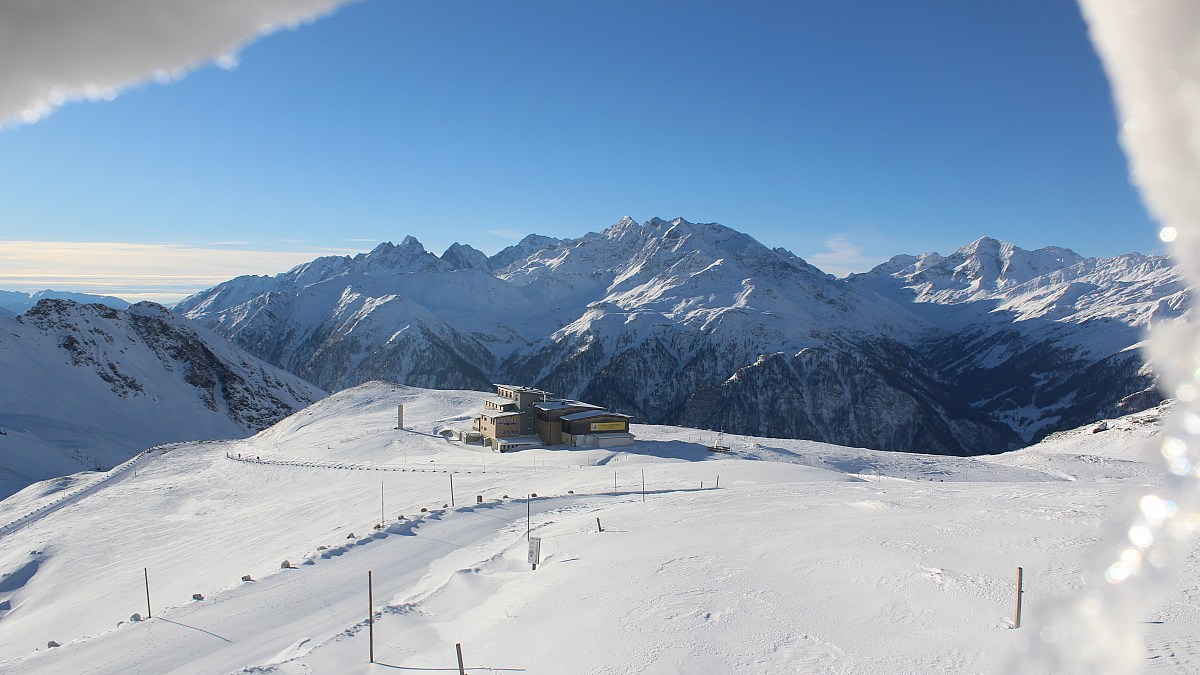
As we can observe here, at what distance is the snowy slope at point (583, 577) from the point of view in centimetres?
1184

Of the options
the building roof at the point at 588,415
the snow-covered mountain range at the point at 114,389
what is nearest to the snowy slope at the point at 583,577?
the building roof at the point at 588,415

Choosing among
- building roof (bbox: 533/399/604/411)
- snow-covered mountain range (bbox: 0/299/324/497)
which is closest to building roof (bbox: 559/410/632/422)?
building roof (bbox: 533/399/604/411)

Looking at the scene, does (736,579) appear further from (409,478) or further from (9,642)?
(409,478)

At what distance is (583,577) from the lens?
17.1 meters

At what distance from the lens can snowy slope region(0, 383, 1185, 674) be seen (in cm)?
1184

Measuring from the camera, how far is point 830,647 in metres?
11.5

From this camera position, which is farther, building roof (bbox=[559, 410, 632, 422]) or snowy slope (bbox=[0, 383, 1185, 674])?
building roof (bbox=[559, 410, 632, 422])

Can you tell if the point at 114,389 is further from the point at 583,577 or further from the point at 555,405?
the point at 583,577

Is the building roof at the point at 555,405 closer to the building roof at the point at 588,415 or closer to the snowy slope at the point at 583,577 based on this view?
the building roof at the point at 588,415

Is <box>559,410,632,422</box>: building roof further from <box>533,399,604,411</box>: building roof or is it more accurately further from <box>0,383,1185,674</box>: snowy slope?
<box>0,383,1185,674</box>: snowy slope

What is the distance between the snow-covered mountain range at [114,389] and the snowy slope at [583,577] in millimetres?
55654

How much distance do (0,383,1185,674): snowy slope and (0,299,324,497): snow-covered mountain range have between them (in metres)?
55.7

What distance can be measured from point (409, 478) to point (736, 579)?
33868 mm

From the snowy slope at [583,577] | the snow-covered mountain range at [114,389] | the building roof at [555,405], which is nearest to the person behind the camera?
the snowy slope at [583,577]
